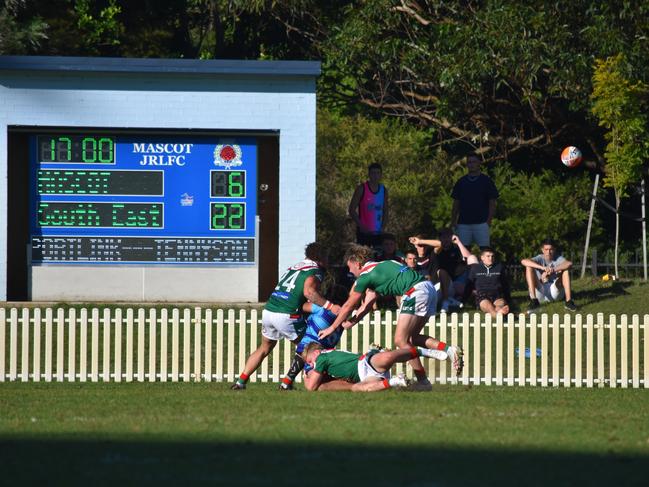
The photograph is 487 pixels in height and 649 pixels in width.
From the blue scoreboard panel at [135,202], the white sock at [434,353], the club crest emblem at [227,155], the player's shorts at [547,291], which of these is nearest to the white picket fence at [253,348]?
the white sock at [434,353]

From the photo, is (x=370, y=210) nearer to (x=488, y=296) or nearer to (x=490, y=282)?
(x=490, y=282)

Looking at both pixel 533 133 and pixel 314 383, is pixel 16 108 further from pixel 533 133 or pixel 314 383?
pixel 533 133

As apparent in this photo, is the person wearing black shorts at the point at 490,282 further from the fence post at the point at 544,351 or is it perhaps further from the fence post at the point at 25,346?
the fence post at the point at 25,346

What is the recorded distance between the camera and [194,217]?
20828 mm

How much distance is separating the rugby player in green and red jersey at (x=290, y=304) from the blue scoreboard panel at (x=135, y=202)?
6.66 m

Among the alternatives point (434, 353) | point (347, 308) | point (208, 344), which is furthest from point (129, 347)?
point (434, 353)

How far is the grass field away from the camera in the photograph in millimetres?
7578

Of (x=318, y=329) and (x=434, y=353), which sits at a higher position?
(x=318, y=329)

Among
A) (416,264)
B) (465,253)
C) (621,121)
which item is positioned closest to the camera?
(416,264)

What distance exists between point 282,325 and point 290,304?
0.25 metres

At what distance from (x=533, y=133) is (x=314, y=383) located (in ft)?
64.4

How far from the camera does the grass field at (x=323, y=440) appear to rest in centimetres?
758

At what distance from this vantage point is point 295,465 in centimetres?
786

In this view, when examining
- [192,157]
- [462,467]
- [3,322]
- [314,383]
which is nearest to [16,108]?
[192,157]
